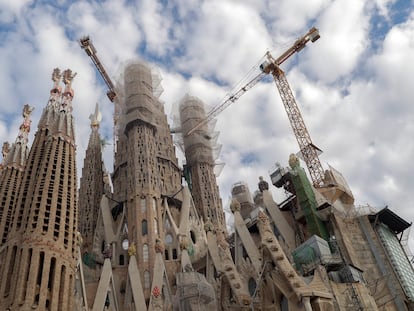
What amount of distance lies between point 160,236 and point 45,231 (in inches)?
434

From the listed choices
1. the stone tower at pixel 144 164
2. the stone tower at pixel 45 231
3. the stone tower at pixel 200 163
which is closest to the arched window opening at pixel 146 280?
the stone tower at pixel 144 164

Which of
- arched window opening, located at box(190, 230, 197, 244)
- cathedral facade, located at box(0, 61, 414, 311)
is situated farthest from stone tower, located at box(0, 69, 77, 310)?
arched window opening, located at box(190, 230, 197, 244)

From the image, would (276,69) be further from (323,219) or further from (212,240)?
(323,219)

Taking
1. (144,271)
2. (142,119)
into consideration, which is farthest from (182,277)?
(142,119)

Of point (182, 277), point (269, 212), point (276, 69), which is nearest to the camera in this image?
point (182, 277)

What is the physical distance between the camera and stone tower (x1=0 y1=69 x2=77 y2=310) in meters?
22.0

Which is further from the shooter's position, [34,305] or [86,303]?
[86,303]

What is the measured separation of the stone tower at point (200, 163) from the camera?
4347 cm

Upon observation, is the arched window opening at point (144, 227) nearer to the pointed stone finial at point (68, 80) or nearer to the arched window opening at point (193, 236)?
the arched window opening at point (193, 236)

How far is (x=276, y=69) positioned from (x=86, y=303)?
100 ft

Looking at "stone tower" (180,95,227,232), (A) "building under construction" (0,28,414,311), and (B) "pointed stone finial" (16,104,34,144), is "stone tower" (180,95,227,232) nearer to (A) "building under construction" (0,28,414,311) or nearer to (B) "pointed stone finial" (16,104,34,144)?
(A) "building under construction" (0,28,414,311)

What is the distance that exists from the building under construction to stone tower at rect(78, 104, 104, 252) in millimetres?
132

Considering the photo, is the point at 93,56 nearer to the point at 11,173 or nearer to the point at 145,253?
the point at 11,173

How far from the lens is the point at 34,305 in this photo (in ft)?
70.1
